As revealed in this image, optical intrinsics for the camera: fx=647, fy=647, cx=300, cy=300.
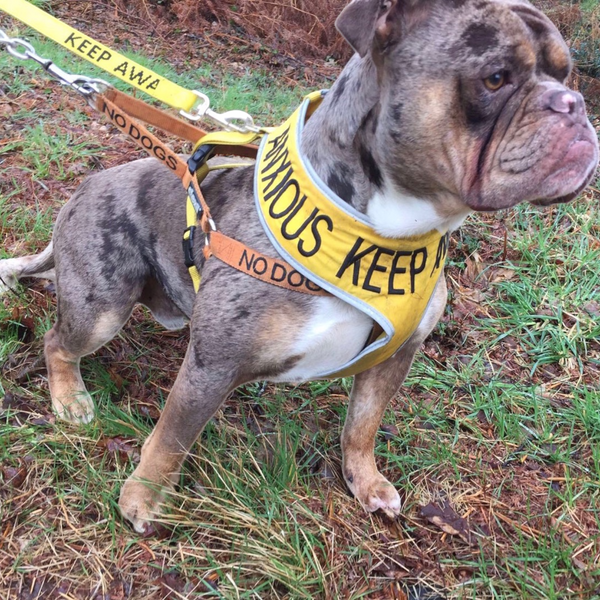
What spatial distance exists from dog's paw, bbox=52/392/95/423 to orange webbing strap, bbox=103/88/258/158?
4.40ft

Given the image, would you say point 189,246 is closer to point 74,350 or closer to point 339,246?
point 339,246

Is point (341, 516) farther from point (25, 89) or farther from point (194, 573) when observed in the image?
point (25, 89)

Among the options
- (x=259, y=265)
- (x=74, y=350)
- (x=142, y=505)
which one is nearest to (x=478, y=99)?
(x=259, y=265)

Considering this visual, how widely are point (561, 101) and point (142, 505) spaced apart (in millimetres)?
2114

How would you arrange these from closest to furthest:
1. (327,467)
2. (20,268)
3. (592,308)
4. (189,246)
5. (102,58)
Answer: (189,246) → (102,58) → (327,467) → (20,268) → (592,308)

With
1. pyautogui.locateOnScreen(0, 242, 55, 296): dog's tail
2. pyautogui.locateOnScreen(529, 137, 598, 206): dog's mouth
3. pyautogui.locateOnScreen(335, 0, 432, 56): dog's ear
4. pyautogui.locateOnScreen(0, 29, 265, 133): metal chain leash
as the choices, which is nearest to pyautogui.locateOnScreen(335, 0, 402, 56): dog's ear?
pyautogui.locateOnScreen(335, 0, 432, 56): dog's ear

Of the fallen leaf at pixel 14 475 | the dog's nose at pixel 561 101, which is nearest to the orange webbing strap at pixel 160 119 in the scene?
the dog's nose at pixel 561 101

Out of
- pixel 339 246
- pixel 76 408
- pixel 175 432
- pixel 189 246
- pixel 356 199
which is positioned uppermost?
pixel 356 199

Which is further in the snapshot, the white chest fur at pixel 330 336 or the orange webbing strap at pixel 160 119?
the orange webbing strap at pixel 160 119

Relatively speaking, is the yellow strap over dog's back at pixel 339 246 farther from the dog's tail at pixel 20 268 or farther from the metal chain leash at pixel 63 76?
the dog's tail at pixel 20 268

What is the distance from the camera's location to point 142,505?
2.62 meters

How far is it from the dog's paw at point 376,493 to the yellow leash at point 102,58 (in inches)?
71.2

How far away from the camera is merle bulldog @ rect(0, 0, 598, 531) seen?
6.03 feet

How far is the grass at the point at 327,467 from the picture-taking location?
251 centimetres
